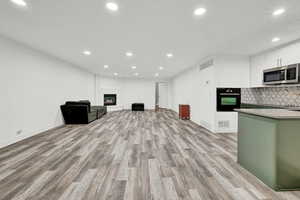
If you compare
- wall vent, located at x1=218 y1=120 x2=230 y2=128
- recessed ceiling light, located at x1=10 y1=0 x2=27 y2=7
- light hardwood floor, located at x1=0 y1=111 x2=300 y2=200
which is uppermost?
recessed ceiling light, located at x1=10 y1=0 x2=27 y2=7

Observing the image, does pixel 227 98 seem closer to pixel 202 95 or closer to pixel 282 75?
pixel 202 95

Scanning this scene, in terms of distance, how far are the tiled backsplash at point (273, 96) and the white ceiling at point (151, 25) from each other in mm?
1305

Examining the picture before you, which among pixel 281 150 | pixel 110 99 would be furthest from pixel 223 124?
pixel 110 99

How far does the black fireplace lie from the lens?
1022cm

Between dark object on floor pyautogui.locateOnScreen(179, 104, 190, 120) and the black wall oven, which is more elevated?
the black wall oven

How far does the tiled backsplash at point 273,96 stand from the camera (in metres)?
3.58

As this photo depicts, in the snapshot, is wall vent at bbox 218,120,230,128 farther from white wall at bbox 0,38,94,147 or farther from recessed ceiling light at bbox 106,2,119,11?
white wall at bbox 0,38,94,147

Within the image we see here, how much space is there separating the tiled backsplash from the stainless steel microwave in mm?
485

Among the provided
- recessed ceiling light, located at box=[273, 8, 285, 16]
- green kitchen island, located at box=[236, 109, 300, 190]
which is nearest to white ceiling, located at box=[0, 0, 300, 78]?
recessed ceiling light, located at box=[273, 8, 285, 16]

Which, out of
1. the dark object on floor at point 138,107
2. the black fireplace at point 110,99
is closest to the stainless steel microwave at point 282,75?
the dark object on floor at point 138,107

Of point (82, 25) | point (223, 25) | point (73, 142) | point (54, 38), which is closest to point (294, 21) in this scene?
point (223, 25)

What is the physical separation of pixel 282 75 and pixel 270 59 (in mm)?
799

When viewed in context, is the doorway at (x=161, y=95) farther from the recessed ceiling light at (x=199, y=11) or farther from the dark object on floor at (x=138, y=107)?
the recessed ceiling light at (x=199, y=11)

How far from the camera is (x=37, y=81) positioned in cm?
433
